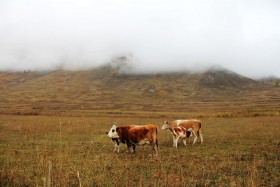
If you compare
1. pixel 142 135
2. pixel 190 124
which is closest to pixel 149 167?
pixel 142 135

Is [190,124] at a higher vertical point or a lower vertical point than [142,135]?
lower

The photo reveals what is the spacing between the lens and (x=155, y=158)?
16062 millimetres

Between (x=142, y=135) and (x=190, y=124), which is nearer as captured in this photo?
(x=142, y=135)

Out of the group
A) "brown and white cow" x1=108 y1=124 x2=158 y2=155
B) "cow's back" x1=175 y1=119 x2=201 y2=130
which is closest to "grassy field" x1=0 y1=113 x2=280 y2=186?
"brown and white cow" x1=108 y1=124 x2=158 y2=155

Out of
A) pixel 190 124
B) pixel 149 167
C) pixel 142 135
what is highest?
pixel 142 135

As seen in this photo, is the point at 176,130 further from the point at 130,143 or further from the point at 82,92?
the point at 82,92

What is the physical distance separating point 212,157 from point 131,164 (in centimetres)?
489

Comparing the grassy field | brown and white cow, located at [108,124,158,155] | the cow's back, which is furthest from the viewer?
the cow's back

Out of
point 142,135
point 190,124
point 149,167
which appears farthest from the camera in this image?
point 190,124

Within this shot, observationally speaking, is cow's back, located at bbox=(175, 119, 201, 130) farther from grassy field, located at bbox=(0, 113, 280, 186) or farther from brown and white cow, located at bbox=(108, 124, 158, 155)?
brown and white cow, located at bbox=(108, 124, 158, 155)

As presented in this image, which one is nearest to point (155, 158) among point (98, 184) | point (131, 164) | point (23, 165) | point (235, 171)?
point (131, 164)

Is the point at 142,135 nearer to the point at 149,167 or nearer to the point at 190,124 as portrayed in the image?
the point at 149,167

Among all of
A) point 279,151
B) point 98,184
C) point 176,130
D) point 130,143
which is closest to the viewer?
point 98,184

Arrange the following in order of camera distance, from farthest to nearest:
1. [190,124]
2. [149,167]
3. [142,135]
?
1. [190,124]
2. [142,135]
3. [149,167]
